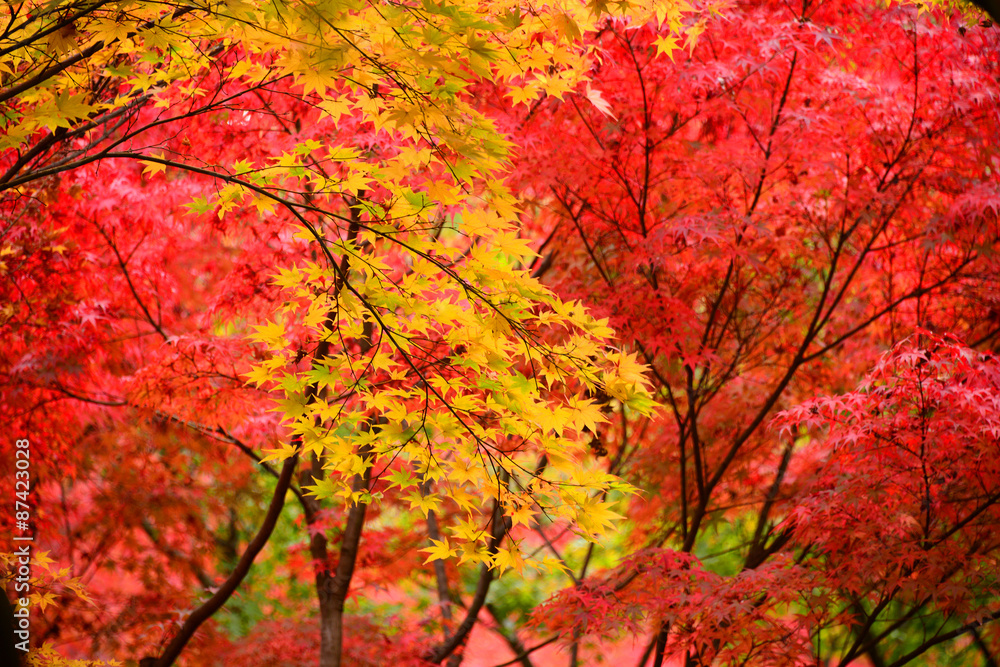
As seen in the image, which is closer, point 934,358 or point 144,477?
point 934,358

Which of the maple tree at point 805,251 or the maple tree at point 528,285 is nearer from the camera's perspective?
the maple tree at point 528,285

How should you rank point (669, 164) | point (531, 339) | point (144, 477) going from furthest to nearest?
point (144, 477)
point (669, 164)
point (531, 339)

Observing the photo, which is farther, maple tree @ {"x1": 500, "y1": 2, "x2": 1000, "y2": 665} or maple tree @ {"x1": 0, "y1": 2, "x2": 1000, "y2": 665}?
maple tree @ {"x1": 500, "y1": 2, "x2": 1000, "y2": 665}

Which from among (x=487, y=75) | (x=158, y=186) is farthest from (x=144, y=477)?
(x=487, y=75)

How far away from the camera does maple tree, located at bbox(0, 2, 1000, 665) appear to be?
308 cm

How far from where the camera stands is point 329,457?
3100 mm

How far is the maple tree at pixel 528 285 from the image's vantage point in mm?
3076

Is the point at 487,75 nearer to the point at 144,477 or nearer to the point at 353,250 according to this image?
the point at 353,250

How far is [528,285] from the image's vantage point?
2.97 meters

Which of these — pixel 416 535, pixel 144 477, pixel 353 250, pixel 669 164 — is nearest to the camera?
pixel 353 250

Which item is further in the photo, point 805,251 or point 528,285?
point 805,251

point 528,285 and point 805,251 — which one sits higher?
point 805,251

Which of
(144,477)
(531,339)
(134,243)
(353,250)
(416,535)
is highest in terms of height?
(134,243)

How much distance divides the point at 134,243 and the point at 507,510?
447 centimetres
